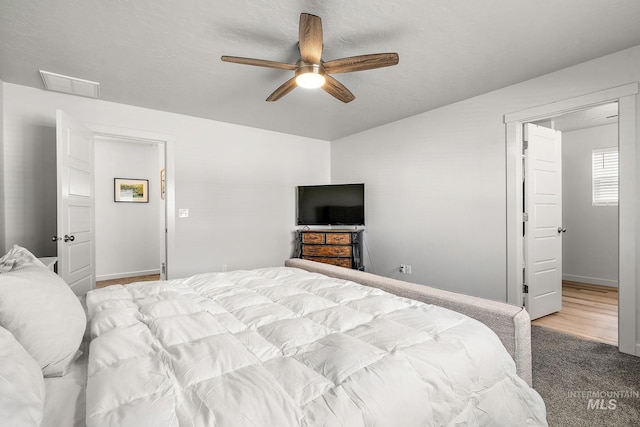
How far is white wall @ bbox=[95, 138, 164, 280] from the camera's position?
16.5 feet

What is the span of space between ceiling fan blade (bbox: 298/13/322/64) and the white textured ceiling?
183 millimetres

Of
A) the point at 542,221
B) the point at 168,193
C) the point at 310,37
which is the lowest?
the point at 542,221

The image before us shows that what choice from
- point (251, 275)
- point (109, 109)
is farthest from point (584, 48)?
point (109, 109)

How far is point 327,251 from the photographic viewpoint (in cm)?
441

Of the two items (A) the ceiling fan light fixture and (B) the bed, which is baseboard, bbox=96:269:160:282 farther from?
(A) the ceiling fan light fixture

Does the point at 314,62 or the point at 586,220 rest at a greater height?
the point at 314,62

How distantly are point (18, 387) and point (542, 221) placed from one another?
3.99 m

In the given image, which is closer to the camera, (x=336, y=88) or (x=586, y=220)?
(x=336, y=88)

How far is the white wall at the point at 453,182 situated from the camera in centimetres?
286

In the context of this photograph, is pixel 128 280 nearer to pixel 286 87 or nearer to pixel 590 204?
pixel 286 87

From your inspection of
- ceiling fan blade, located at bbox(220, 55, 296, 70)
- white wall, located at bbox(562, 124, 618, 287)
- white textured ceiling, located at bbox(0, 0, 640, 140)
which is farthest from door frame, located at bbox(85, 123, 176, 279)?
white wall, located at bbox(562, 124, 618, 287)

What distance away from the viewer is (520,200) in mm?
3100

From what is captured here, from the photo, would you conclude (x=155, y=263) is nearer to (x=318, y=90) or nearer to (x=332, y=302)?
(x=318, y=90)


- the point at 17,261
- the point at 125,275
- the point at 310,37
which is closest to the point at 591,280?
the point at 310,37
